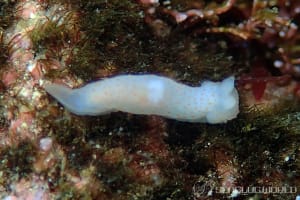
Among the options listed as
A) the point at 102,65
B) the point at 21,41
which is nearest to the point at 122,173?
the point at 102,65

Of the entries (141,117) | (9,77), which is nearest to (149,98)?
(141,117)

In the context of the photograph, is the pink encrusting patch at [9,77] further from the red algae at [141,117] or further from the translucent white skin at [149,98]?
the translucent white skin at [149,98]

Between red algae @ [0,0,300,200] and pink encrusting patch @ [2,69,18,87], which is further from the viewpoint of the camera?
pink encrusting patch @ [2,69,18,87]

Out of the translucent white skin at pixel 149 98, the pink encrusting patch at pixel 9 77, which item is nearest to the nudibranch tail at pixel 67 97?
the translucent white skin at pixel 149 98

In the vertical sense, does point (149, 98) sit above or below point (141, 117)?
above

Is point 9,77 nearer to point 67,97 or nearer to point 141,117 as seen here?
point 67,97

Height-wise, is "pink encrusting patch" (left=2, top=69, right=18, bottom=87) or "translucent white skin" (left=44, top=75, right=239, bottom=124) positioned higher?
"pink encrusting patch" (left=2, top=69, right=18, bottom=87)

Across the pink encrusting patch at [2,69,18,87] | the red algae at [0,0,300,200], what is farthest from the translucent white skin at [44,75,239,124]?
the pink encrusting patch at [2,69,18,87]

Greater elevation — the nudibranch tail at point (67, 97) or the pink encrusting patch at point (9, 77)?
the pink encrusting patch at point (9, 77)

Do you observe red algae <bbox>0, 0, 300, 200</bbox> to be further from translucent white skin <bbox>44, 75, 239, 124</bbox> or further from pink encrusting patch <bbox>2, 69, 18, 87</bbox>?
translucent white skin <bbox>44, 75, 239, 124</bbox>
